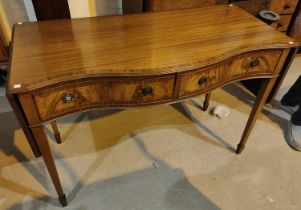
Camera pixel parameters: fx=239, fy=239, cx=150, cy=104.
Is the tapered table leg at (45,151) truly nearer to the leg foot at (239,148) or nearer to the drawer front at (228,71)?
the drawer front at (228,71)

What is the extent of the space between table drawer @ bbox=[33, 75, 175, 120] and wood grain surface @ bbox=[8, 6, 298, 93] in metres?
0.05

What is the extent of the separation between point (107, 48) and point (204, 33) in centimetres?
44

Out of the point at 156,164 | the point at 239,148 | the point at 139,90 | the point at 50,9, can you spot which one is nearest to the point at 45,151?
the point at 139,90

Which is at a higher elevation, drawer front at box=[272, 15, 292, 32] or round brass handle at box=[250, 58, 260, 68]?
round brass handle at box=[250, 58, 260, 68]

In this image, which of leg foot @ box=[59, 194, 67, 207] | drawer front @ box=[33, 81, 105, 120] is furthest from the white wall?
leg foot @ box=[59, 194, 67, 207]

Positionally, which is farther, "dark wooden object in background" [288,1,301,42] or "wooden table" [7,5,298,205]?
"dark wooden object in background" [288,1,301,42]

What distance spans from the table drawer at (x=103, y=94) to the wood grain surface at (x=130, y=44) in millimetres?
47

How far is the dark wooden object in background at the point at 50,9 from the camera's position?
1.29 m

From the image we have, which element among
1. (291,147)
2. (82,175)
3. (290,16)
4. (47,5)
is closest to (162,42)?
(47,5)

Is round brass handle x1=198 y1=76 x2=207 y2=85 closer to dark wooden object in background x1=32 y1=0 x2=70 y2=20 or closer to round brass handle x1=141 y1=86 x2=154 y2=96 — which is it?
round brass handle x1=141 y1=86 x2=154 y2=96

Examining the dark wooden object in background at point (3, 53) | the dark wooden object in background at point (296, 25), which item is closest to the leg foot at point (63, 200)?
the dark wooden object in background at point (3, 53)

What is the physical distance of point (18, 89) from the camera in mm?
720

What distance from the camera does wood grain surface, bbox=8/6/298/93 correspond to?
31.8 inches

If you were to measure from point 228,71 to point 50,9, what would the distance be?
101cm
